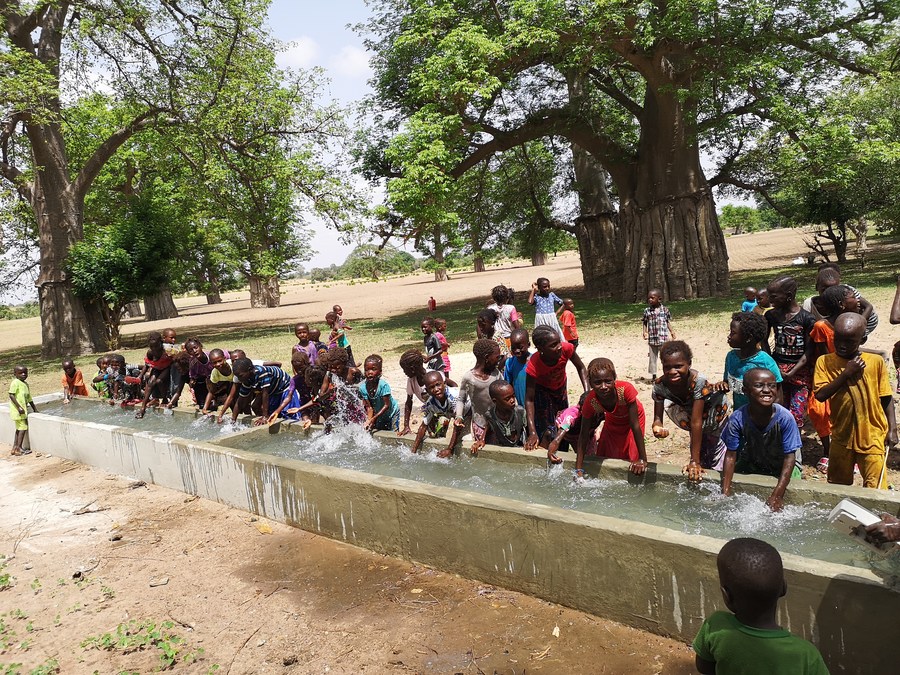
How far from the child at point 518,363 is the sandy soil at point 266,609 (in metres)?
1.82

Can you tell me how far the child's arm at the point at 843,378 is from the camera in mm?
3762

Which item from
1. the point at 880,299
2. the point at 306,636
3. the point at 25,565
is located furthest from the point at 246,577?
the point at 880,299

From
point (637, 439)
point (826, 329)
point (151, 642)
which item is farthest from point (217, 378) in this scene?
point (826, 329)

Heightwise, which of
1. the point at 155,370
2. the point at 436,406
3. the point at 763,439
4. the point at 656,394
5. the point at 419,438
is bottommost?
the point at 419,438

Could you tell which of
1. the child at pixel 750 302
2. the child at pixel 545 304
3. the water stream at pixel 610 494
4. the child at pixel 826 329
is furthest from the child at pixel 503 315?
the child at pixel 826 329

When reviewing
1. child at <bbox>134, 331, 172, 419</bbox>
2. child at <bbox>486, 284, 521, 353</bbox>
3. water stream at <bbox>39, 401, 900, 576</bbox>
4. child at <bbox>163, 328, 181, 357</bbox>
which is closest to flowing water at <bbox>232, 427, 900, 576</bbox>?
water stream at <bbox>39, 401, 900, 576</bbox>

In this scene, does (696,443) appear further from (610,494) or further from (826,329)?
(826,329)

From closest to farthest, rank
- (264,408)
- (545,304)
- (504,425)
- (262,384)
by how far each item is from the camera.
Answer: (504,425), (264,408), (262,384), (545,304)

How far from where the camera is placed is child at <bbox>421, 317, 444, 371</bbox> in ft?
24.7

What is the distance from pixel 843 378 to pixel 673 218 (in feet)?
46.2

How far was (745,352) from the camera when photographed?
435 centimetres

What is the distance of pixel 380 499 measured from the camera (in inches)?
169

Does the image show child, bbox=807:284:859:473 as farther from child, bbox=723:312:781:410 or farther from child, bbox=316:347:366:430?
child, bbox=316:347:366:430

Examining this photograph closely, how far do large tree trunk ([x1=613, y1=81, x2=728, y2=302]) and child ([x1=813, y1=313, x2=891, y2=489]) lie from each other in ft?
45.1
